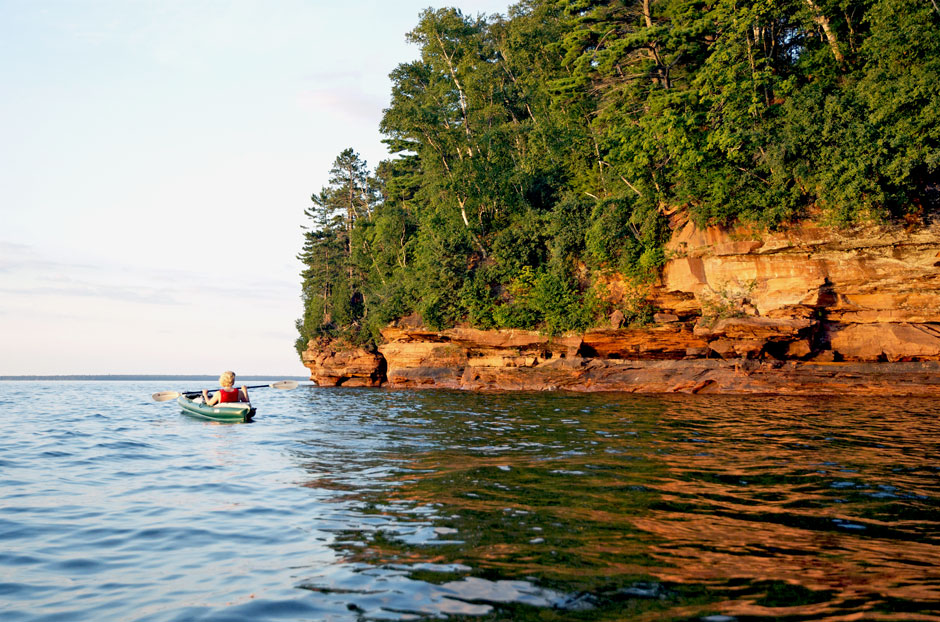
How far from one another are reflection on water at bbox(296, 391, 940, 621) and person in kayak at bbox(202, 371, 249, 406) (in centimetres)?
768

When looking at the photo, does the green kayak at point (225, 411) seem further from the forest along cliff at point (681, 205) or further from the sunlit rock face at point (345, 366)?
the sunlit rock face at point (345, 366)

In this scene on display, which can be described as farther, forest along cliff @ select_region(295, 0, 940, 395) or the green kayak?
forest along cliff @ select_region(295, 0, 940, 395)

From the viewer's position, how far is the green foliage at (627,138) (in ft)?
75.3

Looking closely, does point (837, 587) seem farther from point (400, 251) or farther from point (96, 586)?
point (400, 251)

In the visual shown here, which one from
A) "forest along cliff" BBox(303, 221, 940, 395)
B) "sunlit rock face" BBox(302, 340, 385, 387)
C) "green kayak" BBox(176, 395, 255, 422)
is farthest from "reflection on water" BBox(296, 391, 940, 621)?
"sunlit rock face" BBox(302, 340, 385, 387)

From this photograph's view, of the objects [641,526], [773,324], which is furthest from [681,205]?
[641,526]

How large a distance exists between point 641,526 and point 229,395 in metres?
15.9

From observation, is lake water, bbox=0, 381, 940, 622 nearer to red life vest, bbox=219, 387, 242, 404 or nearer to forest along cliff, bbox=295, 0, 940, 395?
red life vest, bbox=219, 387, 242, 404

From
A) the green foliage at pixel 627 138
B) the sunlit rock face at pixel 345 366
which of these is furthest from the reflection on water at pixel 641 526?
the sunlit rock face at pixel 345 366

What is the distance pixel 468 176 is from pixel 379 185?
2778cm

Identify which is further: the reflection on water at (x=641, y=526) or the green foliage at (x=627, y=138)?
the green foliage at (x=627, y=138)

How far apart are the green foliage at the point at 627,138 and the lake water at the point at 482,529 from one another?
15572 mm

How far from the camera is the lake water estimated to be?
3967 millimetres

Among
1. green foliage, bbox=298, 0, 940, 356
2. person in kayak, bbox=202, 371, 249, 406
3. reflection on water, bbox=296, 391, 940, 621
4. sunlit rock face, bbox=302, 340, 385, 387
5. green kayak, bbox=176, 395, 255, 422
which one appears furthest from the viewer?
sunlit rock face, bbox=302, 340, 385, 387
